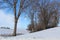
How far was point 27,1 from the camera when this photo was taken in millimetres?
26406

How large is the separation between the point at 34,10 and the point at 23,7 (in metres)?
14.4

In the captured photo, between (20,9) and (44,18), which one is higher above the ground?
(20,9)

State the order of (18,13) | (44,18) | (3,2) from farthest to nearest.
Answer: (44,18), (3,2), (18,13)

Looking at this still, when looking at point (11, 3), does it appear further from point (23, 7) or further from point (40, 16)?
point (40, 16)

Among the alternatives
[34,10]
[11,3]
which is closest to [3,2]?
[11,3]

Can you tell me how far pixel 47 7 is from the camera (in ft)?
133

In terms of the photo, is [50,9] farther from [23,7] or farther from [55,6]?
[23,7]

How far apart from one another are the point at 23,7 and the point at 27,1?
4.43 feet

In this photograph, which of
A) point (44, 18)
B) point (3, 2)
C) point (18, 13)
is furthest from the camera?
point (44, 18)

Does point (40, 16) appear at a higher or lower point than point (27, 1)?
lower

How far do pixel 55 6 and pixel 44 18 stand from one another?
476 centimetres

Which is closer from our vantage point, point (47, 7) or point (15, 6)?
point (15, 6)

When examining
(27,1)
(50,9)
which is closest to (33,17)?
(50,9)

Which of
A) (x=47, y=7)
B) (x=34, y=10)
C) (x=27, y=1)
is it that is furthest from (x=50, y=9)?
(x=27, y=1)
